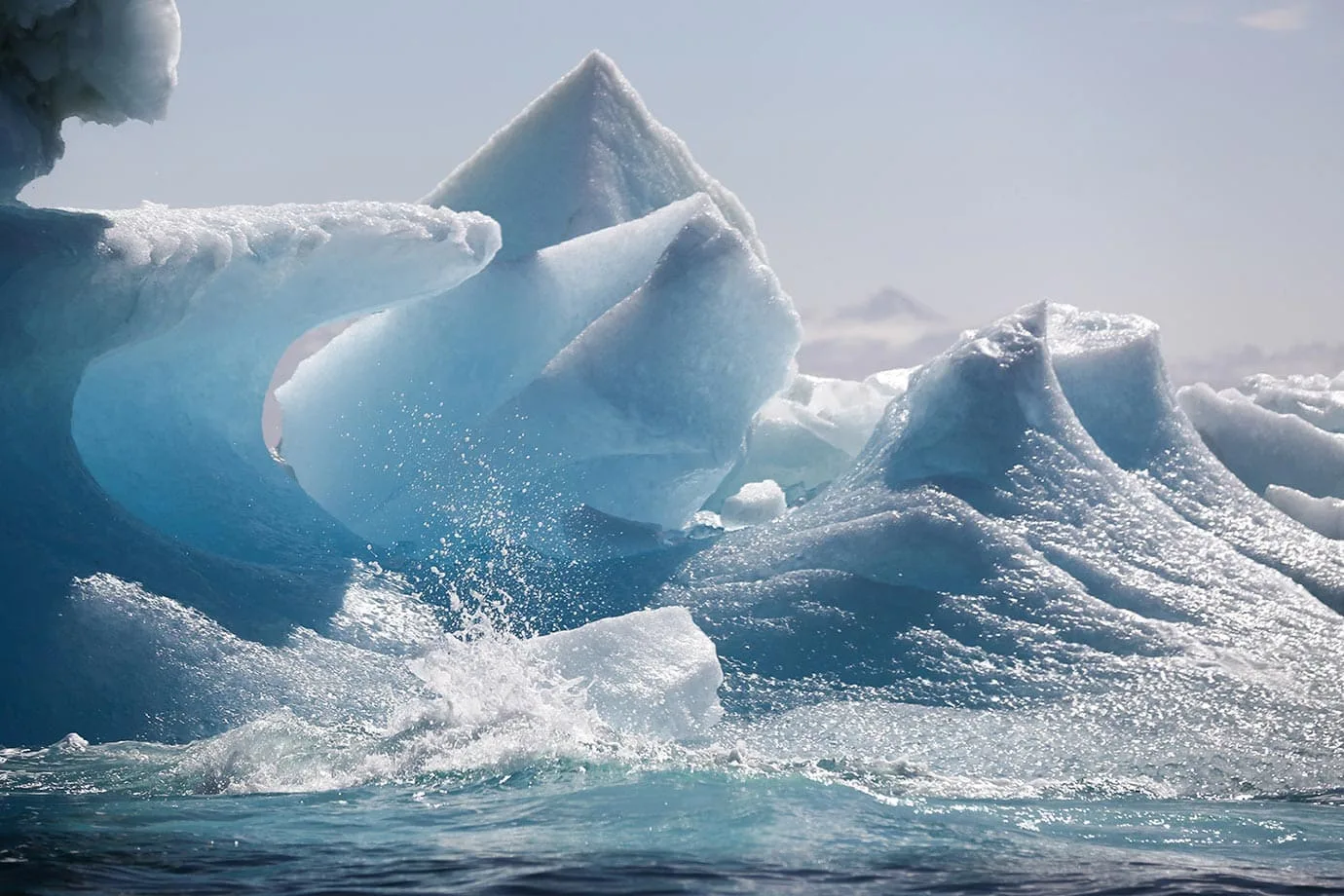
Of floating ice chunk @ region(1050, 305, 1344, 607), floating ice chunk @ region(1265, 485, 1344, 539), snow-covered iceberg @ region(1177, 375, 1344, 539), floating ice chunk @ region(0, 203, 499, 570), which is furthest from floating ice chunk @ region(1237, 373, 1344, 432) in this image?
floating ice chunk @ region(0, 203, 499, 570)

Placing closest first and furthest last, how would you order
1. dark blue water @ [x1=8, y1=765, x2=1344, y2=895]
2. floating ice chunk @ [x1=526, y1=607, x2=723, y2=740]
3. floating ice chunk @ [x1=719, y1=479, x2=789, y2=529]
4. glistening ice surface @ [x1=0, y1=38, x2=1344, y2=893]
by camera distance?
dark blue water @ [x1=8, y1=765, x2=1344, y2=895], glistening ice surface @ [x1=0, y1=38, x2=1344, y2=893], floating ice chunk @ [x1=526, y1=607, x2=723, y2=740], floating ice chunk @ [x1=719, y1=479, x2=789, y2=529]

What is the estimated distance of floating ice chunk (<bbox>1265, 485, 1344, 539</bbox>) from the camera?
28.1ft

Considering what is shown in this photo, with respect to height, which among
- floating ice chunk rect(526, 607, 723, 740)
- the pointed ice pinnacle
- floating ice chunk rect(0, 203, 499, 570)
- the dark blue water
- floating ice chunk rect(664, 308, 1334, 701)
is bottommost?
the dark blue water

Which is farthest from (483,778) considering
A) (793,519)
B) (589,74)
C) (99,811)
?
(589,74)

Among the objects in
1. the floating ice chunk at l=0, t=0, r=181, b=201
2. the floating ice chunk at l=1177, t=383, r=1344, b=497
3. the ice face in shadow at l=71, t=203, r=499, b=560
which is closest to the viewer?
the floating ice chunk at l=0, t=0, r=181, b=201

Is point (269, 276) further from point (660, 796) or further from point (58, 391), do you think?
point (660, 796)

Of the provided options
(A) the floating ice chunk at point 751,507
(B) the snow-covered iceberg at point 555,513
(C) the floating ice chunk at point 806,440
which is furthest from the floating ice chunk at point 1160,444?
(C) the floating ice chunk at point 806,440

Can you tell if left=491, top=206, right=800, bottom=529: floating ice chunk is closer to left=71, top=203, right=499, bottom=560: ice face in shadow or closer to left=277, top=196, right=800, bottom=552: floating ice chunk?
left=277, top=196, right=800, bottom=552: floating ice chunk

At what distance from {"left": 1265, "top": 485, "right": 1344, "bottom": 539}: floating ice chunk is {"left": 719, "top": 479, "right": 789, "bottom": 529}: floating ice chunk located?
3420 millimetres

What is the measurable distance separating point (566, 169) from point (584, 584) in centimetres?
299

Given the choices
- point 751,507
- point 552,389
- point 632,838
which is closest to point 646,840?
point 632,838

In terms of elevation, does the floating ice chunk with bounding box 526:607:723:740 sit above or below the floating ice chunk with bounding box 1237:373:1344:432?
below

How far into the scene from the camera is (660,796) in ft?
12.5

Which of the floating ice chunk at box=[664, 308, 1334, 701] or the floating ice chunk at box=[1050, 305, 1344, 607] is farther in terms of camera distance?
the floating ice chunk at box=[1050, 305, 1344, 607]
